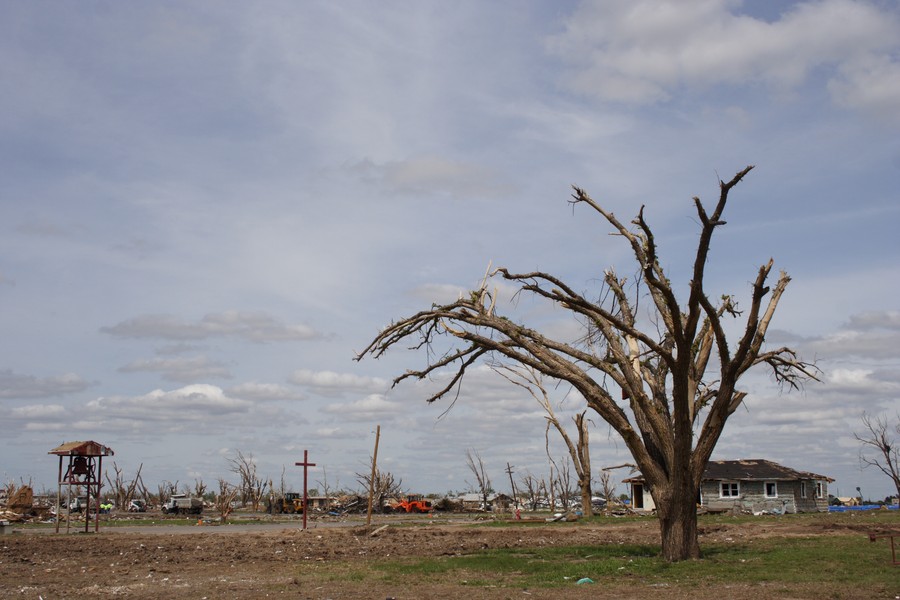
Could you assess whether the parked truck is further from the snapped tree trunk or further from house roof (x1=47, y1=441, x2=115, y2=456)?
the snapped tree trunk

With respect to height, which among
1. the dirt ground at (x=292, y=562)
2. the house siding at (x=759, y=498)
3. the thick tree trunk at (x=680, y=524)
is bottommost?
the house siding at (x=759, y=498)

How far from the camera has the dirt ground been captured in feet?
44.3

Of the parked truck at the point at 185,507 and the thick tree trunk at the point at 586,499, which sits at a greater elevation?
the thick tree trunk at the point at 586,499

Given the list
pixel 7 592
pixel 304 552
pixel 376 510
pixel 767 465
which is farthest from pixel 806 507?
pixel 7 592

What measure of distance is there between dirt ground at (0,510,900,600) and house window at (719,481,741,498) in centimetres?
2479

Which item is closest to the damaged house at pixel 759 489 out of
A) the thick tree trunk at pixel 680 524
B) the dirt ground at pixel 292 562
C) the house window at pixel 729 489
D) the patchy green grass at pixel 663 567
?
the house window at pixel 729 489

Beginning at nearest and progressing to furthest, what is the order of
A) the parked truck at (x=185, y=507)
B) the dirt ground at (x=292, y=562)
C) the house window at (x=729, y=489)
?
1. the dirt ground at (x=292, y=562)
2. the house window at (x=729, y=489)
3. the parked truck at (x=185, y=507)

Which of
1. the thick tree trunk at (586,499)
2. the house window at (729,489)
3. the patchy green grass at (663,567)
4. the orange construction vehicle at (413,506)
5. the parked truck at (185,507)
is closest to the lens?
the patchy green grass at (663,567)

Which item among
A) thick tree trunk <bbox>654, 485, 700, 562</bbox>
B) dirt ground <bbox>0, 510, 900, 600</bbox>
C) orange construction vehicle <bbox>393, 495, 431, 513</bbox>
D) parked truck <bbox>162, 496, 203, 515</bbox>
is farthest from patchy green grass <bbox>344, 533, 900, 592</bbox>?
orange construction vehicle <bbox>393, 495, 431, 513</bbox>

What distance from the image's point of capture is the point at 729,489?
5328cm

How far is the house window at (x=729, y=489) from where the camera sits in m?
53.2

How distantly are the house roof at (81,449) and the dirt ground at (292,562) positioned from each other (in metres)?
4.83

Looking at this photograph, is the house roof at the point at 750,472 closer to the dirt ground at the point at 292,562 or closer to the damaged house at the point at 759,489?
the damaged house at the point at 759,489

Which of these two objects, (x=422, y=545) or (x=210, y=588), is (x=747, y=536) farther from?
(x=210, y=588)
